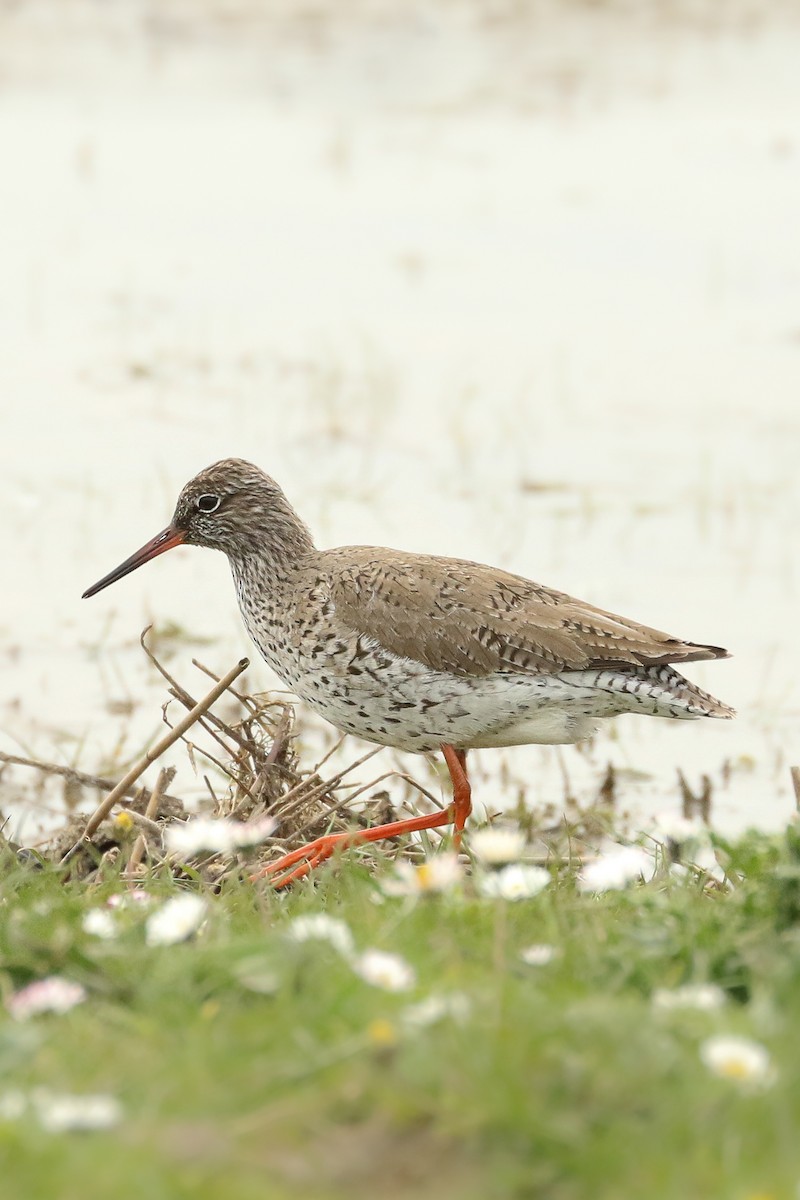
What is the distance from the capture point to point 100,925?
393cm

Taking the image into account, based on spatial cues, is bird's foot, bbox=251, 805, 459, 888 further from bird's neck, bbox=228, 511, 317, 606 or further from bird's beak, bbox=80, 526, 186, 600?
bird's beak, bbox=80, 526, 186, 600

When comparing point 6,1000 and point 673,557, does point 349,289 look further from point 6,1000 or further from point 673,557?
point 6,1000

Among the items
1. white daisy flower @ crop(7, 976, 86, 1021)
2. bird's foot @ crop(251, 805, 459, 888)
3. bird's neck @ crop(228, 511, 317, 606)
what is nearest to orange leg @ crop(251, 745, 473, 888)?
bird's foot @ crop(251, 805, 459, 888)

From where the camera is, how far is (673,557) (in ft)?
29.0

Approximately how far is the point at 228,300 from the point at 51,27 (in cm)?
524

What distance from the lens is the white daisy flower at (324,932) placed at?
3621 millimetres

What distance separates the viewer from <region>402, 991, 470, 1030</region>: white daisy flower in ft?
10.4

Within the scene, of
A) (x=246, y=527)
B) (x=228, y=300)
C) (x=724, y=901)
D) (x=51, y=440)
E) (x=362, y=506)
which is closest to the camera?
(x=724, y=901)

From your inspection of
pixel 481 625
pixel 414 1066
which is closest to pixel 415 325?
pixel 481 625

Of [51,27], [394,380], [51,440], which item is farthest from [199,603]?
[51,27]

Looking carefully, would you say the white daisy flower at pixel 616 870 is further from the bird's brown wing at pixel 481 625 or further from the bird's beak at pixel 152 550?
the bird's beak at pixel 152 550

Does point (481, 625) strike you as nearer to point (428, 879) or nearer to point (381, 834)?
point (381, 834)

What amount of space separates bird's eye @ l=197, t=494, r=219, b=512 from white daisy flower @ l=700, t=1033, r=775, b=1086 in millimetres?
3530

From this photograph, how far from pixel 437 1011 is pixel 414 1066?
0.18m
